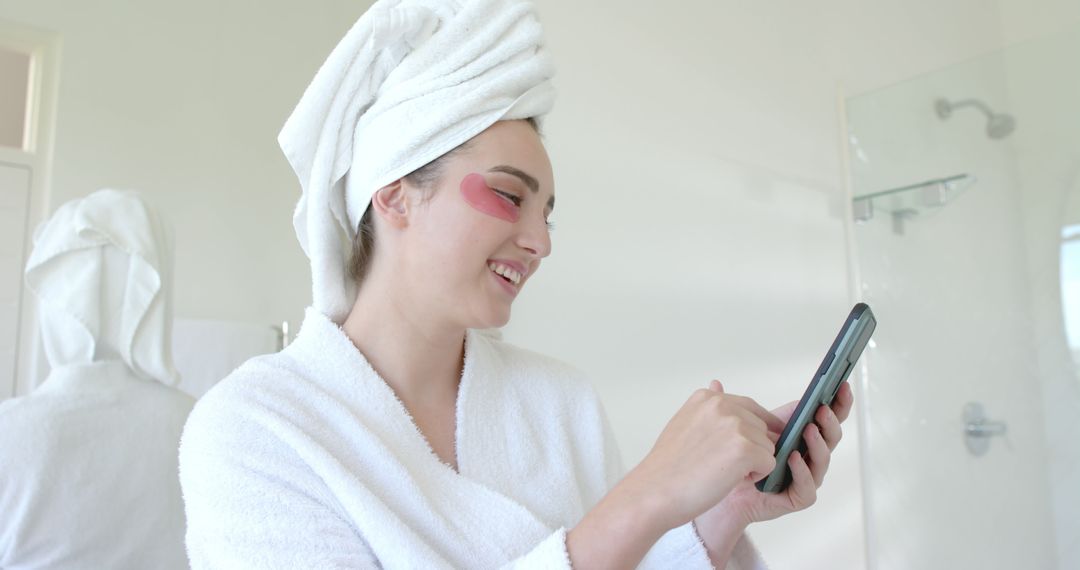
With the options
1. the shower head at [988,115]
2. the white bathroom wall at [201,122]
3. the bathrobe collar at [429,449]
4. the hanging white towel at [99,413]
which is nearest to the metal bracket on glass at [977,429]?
the shower head at [988,115]

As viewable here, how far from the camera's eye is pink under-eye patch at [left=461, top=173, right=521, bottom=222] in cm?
77

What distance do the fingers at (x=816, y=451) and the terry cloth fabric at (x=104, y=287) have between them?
44.7 inches

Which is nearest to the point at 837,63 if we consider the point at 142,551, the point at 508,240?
the point at 508,240

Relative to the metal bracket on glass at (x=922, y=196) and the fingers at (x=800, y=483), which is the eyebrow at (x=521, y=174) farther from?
the metal bracket on glass at (x=922, y=196)

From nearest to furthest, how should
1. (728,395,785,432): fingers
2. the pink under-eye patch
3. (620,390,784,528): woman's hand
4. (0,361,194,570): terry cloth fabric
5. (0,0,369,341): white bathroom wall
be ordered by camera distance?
(620,390,784,528): woman's hand → (728,395,785,432): fingers → the pink under-eye patch → (0,361,194,570): terry cloth fabric → (0,0,369,341): white bathroom wall

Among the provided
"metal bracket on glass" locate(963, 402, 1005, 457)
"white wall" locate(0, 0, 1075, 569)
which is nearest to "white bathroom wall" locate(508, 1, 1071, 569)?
"white wall" locate(0, 0, 1075, 569)

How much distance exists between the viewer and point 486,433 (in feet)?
2.69

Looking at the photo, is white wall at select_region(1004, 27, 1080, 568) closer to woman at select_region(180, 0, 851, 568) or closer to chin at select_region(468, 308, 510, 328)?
woman at select_region(180, 0, 851, 568)

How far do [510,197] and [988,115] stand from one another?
1.29 metres

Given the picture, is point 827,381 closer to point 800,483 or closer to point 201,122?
point 800,483

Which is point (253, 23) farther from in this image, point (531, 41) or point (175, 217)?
point (531, 41)

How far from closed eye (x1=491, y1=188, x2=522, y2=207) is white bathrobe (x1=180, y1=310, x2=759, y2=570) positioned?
0.20m

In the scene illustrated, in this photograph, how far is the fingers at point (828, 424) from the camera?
0.67 m

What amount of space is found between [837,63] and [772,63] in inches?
6.6
